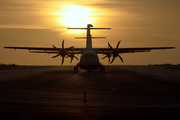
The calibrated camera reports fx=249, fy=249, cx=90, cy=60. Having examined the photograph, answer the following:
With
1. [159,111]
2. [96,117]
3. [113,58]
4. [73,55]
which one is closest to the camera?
[96,117]

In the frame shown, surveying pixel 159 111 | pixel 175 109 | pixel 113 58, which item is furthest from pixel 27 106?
pixel 113 58

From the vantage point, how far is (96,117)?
Result: 397 inches

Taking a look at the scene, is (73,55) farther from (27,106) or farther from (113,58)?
(27,106)

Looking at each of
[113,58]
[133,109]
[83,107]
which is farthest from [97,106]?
[113,58]

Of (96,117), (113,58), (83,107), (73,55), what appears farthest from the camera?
(73,55)

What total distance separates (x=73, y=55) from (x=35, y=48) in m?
8.32

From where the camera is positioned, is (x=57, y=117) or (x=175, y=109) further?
(x=175, y=109)

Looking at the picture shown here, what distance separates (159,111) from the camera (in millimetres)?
11391

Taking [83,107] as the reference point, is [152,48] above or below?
above

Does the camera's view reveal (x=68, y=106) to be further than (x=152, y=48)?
No

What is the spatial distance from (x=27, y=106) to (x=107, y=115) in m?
4.48

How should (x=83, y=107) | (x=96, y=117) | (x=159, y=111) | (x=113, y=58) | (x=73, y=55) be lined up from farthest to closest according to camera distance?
(x=73, y=55), (x=113, y=58), (x=83, y=107), (x=159, y=111), (x=96, y=117)

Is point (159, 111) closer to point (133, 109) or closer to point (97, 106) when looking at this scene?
point (133, 109)

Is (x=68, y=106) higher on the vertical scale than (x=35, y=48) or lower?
lower
